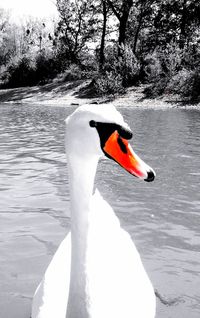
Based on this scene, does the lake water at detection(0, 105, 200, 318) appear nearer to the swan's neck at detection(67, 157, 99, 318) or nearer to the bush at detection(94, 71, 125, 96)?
the swan's neck at detection(67, 157, 99, 318)

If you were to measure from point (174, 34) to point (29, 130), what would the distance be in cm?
2209

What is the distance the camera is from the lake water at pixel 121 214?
4.62 metres

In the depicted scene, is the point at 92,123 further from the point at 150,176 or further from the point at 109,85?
the point at 109,85

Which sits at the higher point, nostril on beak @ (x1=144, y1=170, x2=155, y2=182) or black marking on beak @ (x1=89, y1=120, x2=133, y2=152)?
black marking on beak @ (x1=89, y1=120, x2=133, y2=152)

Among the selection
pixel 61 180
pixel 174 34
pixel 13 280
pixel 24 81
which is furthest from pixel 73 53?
pixel 13 280

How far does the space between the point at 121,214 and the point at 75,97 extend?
2567 cm

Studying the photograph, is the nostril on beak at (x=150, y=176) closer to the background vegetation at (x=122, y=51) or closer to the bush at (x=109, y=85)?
the background vegetation at (x=122, y=51)

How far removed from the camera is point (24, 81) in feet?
132

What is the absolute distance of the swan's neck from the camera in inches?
119

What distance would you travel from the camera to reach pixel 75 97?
31844 mm

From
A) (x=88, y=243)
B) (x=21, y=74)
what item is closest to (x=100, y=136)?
(x=88, y=243)

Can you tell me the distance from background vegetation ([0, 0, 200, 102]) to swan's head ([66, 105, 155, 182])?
23221 mm

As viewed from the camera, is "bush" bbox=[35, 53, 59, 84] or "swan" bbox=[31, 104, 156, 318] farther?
"bush" bbox=[35, 53, 59, 84]

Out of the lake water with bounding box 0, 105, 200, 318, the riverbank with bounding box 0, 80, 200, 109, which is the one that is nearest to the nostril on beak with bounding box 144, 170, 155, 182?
the lake water with bounding box 0, 105, 200, 318
